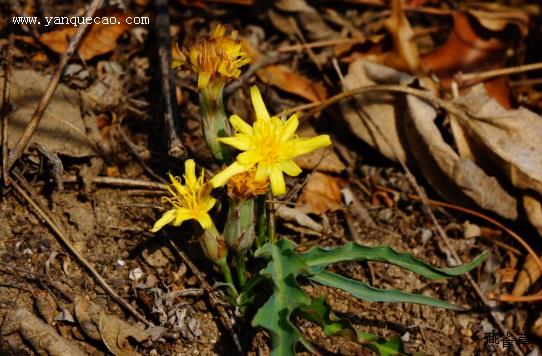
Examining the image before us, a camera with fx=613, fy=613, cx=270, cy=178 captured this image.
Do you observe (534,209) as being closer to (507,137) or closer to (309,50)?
(507,137)

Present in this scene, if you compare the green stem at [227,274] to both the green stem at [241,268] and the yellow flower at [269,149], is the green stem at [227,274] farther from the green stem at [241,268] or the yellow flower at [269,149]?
the yellow flower at [269,149]

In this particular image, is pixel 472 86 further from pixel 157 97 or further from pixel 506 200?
pixel 157 97

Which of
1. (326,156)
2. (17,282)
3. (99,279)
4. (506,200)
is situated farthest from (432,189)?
(17,282)

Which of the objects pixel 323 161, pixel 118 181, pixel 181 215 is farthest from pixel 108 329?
pixel 323 161

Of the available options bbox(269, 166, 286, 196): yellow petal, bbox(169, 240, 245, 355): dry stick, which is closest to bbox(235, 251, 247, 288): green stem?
bbox(169, 240, 245, 355): dry stick

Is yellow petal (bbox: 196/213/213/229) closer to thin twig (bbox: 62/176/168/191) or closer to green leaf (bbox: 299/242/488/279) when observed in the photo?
green leaf (bbox: 299/242/488/279)

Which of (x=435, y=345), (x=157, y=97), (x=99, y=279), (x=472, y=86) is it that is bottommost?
(x=435, y=345)
